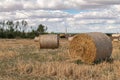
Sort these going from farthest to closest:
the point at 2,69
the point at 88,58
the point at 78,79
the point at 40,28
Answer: the point at 40,28, the point at 88,58, the point at 2,69, the point at 78,79

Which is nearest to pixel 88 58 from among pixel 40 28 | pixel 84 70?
pixel 84 70

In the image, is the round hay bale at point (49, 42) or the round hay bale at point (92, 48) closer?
the round hay bale at point (92, 48)

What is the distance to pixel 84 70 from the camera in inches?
450

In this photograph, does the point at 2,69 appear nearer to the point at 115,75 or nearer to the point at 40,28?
the point at 115,75

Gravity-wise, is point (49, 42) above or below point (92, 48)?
below

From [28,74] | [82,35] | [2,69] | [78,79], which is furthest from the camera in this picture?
[82,35]

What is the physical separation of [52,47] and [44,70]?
14.3m

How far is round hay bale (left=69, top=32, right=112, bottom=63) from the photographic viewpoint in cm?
1486

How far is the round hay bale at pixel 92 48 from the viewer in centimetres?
1486

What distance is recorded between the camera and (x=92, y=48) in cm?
1504

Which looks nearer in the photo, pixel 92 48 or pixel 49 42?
pixel 92 48

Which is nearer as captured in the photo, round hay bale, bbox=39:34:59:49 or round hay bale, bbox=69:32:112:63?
round hay bale, bbox=69:32:112:63

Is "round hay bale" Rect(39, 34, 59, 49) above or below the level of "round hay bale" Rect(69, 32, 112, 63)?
below

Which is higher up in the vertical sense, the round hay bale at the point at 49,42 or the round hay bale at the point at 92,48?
the round hay bale at the point at 92,48
